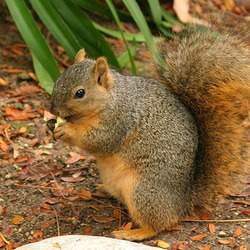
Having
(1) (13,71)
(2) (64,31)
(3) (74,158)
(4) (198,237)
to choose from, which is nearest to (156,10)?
(2) (64,31)

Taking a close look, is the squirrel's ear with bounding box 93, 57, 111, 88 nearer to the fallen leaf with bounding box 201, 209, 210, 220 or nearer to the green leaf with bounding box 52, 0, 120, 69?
the fallen leaf with bounding box 201, 209, 210, 220

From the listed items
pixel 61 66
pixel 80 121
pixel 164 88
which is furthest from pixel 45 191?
pixel 61 66

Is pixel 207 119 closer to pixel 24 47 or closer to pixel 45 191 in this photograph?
pixel 45 191

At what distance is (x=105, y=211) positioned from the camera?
3.51m

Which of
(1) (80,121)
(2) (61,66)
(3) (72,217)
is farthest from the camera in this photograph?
(2) (61,66)

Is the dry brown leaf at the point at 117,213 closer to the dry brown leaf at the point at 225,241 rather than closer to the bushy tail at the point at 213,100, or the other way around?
the bushy tail at the point at 213,100

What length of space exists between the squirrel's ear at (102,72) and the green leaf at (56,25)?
1.10m

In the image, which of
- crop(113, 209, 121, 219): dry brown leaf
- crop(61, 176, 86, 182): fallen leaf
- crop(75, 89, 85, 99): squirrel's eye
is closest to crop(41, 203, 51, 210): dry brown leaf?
crop(61, 176, 86, 182): fallen leaf

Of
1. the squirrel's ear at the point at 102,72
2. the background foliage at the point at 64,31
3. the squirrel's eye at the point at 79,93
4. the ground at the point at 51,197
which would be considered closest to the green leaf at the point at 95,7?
the background foliage at the point at 64,31

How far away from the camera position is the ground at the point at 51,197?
10.8ft

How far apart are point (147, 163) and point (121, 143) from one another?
17cm

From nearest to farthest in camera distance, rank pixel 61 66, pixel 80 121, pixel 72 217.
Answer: pixel 80 121
pixel 72 217
pixel 61 66

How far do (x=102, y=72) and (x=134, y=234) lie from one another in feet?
2.74

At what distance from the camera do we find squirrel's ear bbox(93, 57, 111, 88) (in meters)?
3.10
